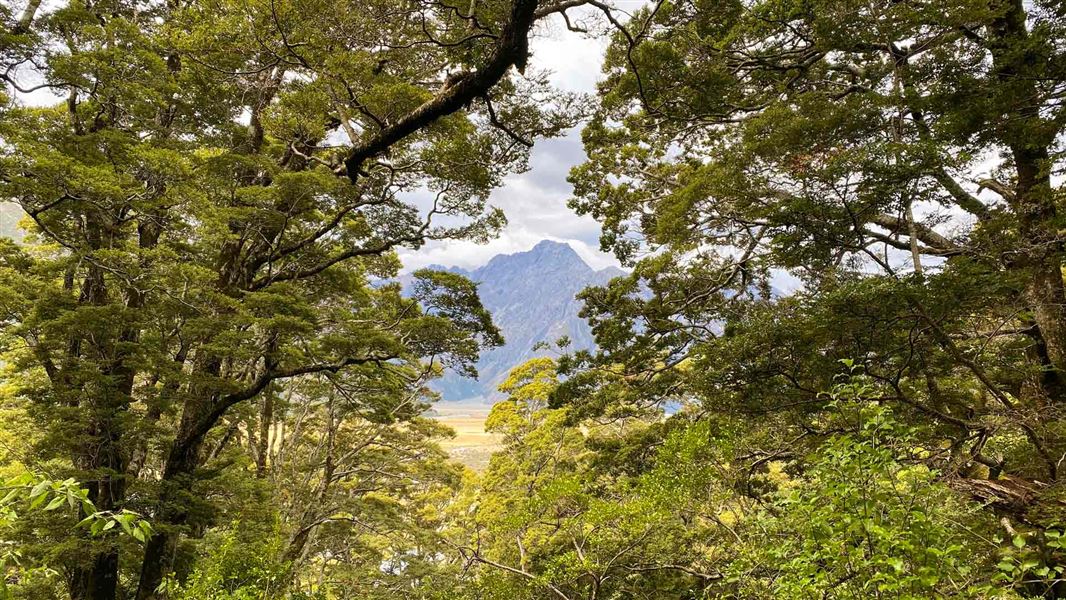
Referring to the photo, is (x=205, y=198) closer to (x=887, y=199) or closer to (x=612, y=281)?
(x=612, y=281)

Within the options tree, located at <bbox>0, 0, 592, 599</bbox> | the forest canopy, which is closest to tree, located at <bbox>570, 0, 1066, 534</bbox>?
the forest canopy

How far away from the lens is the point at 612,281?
10312 mm

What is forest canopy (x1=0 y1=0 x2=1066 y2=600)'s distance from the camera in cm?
467

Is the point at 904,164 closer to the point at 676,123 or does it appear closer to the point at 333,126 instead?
the point at 676,123

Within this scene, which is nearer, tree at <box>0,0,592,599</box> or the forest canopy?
the forest canopy

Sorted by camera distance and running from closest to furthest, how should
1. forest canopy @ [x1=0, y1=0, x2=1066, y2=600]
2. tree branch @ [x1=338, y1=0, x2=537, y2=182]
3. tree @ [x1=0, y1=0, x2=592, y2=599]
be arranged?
tree branch @ [x1=338, y1=0, x2=537, y2=182]
forest canopy @ [x1=0, y1=0, x2=1066, y2=600]
tree @ [x1=0, y1=0, x2=592, y2=599]

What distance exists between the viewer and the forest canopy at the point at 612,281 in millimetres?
4668

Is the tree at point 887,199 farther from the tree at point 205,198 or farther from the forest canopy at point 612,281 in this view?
the tree at point 205,198

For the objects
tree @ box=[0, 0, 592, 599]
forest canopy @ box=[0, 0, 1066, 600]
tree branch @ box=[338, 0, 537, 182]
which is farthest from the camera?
tree @ box=[0, 0, 592, 599]

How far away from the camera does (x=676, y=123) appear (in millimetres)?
8953

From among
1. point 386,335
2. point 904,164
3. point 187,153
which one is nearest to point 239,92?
point 187,153

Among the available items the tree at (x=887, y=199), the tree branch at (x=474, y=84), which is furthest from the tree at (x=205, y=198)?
the tree at (x=887, y=199)

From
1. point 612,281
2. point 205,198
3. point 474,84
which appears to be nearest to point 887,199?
point 474,84

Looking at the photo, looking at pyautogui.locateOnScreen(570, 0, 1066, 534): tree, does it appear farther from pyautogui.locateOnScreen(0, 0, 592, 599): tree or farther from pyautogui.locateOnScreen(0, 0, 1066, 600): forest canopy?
pyautogui.locateOnScreen(0, 0, 592, 599): tree
